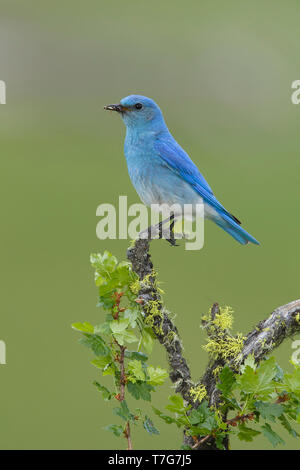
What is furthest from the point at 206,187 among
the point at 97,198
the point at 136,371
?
the point at 97,198

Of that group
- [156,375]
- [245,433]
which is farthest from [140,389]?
[245,433]

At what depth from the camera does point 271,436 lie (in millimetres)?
1625

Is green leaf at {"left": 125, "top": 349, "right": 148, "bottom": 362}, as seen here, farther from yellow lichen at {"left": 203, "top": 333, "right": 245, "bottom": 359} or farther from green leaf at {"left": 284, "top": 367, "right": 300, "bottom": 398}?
green leaf at {"left": 284, "top": 367, "right": 300, "bottom": 398}

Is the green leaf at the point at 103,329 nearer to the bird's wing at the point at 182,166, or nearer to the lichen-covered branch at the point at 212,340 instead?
the lichen-covered branch at the point at 212,340

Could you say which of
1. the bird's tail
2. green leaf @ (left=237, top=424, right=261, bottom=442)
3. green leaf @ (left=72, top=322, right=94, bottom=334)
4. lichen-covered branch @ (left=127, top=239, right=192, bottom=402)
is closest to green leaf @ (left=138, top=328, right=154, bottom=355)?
lichen-covered branch @ (left=127, top=239, right=192, bottom=402)

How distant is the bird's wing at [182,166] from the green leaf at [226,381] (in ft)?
4.41

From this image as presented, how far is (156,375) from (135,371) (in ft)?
0.20

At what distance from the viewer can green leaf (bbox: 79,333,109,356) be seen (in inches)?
66.8

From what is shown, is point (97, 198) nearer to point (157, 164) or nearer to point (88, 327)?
point (157, 164)

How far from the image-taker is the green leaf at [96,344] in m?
1.70

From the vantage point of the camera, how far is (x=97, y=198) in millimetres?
7500

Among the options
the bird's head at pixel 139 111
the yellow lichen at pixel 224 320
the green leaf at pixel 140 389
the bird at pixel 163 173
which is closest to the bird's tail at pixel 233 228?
the bird at pixel 163 173

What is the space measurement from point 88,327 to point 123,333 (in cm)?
9

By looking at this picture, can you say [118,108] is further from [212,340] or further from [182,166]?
[212,340]
